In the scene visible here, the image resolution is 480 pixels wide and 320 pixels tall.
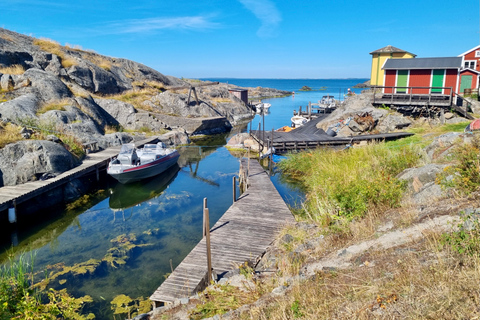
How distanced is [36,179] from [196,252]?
11.0m

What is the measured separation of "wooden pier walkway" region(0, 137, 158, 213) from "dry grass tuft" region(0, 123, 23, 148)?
9.89 ft

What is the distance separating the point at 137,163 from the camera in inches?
782

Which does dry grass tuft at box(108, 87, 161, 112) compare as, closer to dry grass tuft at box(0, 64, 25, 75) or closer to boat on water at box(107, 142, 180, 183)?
dry grass tuft at box(0, 64, 25, 75)

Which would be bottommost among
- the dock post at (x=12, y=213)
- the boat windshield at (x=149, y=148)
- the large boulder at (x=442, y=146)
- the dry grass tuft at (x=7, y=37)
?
the dock post at (x=12, y=213)

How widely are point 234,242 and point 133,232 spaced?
554 centimetres

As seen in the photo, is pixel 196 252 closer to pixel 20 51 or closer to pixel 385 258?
pixel 385 258

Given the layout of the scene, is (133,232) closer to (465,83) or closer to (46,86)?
(46,86)

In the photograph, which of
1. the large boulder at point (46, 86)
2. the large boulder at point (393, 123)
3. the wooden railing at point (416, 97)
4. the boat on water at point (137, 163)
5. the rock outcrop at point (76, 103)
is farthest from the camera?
the large boulder at point (393, 123)

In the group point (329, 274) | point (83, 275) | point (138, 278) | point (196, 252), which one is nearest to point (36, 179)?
point (83, 275)

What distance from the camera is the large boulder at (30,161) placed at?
50.3ft

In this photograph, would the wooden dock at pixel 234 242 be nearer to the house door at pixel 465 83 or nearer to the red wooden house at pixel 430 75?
the red wooden house at pixel 430 75

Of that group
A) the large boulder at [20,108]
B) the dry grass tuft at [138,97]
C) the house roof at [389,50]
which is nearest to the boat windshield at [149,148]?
the large boulder at [20,108]

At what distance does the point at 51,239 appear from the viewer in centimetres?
1341

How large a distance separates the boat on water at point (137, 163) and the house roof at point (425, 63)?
22987mm
